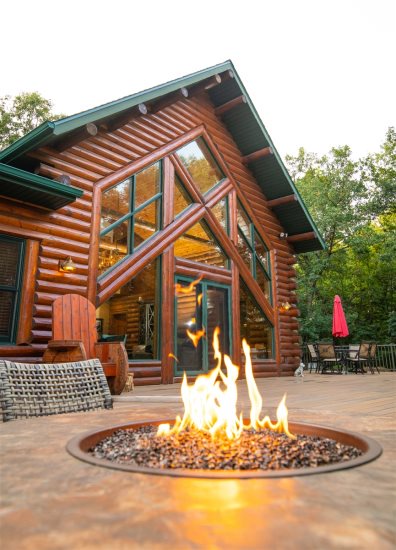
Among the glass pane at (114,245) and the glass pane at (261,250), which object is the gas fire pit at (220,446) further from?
the glass pane at (261,250)

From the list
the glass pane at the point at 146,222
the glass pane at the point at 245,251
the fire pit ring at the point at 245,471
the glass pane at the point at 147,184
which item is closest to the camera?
the fire pit ring at the point at 245,471

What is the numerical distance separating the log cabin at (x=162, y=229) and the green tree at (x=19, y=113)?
11268 mm

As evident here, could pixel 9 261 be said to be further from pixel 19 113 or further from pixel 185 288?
pixel 19 113

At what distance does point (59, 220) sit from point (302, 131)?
81.6ft

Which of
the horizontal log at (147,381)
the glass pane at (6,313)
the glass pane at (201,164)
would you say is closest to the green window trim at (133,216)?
the glass pane at (201,164)

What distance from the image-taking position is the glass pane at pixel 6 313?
211 inches

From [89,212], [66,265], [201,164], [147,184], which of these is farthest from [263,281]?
[66,265]

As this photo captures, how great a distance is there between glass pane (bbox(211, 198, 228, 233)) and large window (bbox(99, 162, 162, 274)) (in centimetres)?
170

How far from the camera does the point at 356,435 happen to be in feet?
4.71

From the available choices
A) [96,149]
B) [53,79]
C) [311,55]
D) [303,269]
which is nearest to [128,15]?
[53,79]

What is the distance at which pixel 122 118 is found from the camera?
275 inches

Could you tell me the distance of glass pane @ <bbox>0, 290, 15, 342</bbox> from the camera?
5.37m

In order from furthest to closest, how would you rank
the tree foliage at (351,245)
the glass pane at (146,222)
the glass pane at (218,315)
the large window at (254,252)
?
the tree foliage at (351,245)
the large window at (254,252)
the glass pane at (218,315)
the glass pane at (146,222)

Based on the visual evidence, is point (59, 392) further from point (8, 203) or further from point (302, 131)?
point (302, 131)
